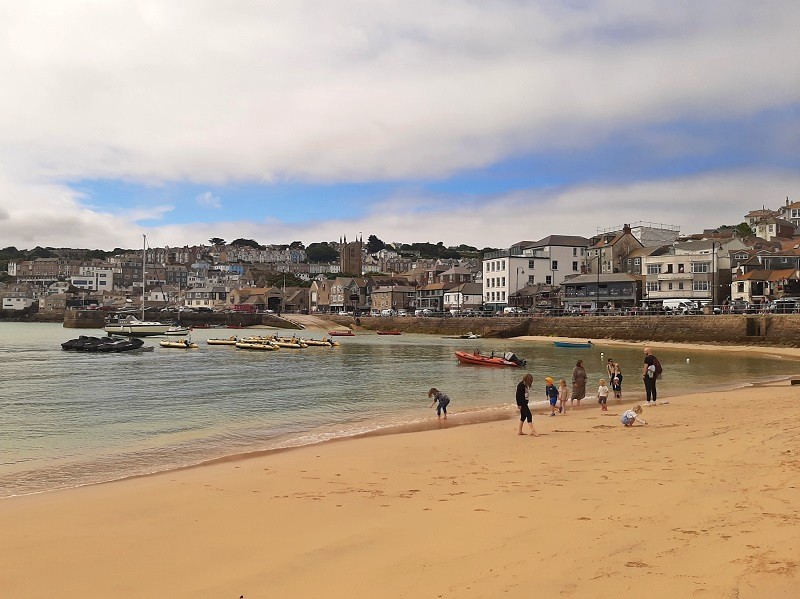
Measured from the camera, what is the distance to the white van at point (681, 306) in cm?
7169

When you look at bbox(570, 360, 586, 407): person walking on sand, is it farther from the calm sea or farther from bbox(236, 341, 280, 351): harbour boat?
bbox(236, 341, 280, 351): harbour boat

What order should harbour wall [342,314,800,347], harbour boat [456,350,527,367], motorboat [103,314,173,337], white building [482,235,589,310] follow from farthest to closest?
white building [482,235,589,310] → motorboat [103,314,173,337] → harbour wall [342,314,800,347] → harbour boat [456,350,527,367]

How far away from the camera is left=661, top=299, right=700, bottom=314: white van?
235ft

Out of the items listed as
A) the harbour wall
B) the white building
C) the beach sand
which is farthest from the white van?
the beach sand

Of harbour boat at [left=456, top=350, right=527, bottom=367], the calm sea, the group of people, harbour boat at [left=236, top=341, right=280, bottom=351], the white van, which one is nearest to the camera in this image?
the calm sea

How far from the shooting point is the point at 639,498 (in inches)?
359

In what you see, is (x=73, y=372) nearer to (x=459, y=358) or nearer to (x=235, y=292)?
(x=459, y=358)

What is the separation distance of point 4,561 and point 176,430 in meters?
12.3

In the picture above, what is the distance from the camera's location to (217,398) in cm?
2783

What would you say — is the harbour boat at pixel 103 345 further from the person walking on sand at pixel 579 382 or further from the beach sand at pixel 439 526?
the beach sand at pixel 439 526

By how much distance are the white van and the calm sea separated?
58.2ft

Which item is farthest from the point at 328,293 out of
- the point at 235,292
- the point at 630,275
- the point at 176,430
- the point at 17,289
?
the point at 176,430

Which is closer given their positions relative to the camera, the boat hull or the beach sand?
the beach sand

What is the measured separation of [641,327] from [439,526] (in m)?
70.4
